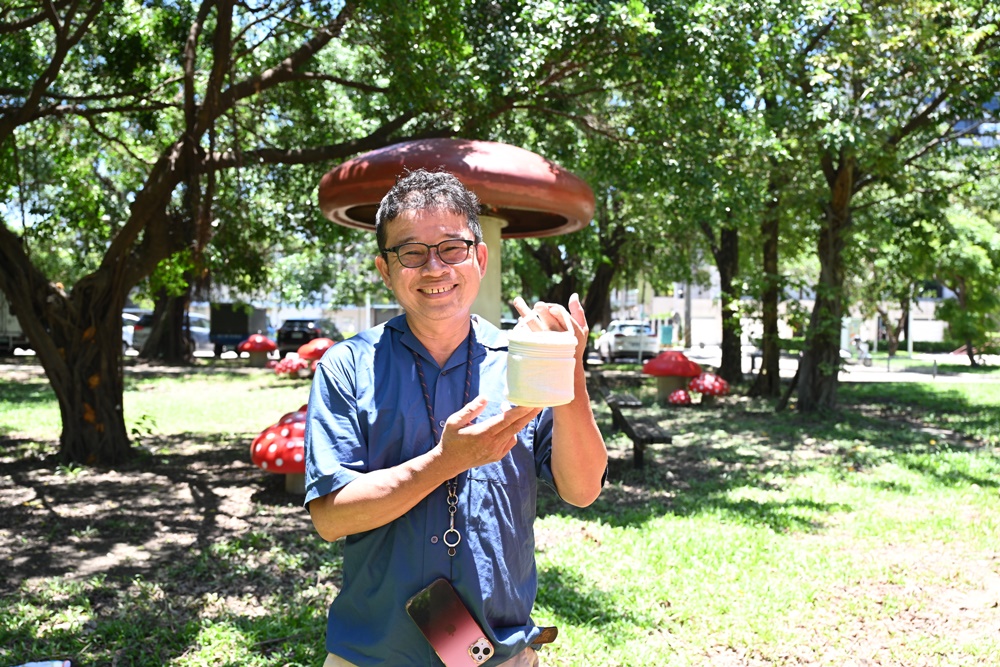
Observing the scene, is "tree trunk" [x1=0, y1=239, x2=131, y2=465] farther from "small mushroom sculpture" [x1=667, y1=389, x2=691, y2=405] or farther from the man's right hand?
"small mushroom sculpture" [x1=667, y1=389, x2=691, y2=405]

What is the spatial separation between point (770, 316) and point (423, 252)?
13555 millimetres

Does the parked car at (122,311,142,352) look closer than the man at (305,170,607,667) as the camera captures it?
No

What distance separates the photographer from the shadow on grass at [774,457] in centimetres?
677

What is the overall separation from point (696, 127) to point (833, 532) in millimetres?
4671

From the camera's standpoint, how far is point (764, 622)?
4.30 meters

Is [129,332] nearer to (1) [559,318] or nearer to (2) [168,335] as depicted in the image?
(2) [168,335]

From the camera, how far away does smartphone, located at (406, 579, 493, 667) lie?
1652mm

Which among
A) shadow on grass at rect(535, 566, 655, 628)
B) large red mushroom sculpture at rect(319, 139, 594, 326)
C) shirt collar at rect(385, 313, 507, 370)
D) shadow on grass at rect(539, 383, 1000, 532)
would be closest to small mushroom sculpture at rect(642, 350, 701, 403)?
shadow on grass at rect(539, 383, 1000, 532)

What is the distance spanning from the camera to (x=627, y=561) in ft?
17.4

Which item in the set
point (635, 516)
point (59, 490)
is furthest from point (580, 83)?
point (59, 490)

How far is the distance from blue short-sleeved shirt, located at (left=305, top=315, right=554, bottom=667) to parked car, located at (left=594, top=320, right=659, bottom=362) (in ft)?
91.4

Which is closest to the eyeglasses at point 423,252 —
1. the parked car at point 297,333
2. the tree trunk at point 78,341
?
the tree trunk at point 78,341

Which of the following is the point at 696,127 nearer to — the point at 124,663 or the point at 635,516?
the point at 635,516

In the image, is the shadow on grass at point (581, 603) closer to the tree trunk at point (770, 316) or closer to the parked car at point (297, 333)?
the tree trunk at point (770, 316)
